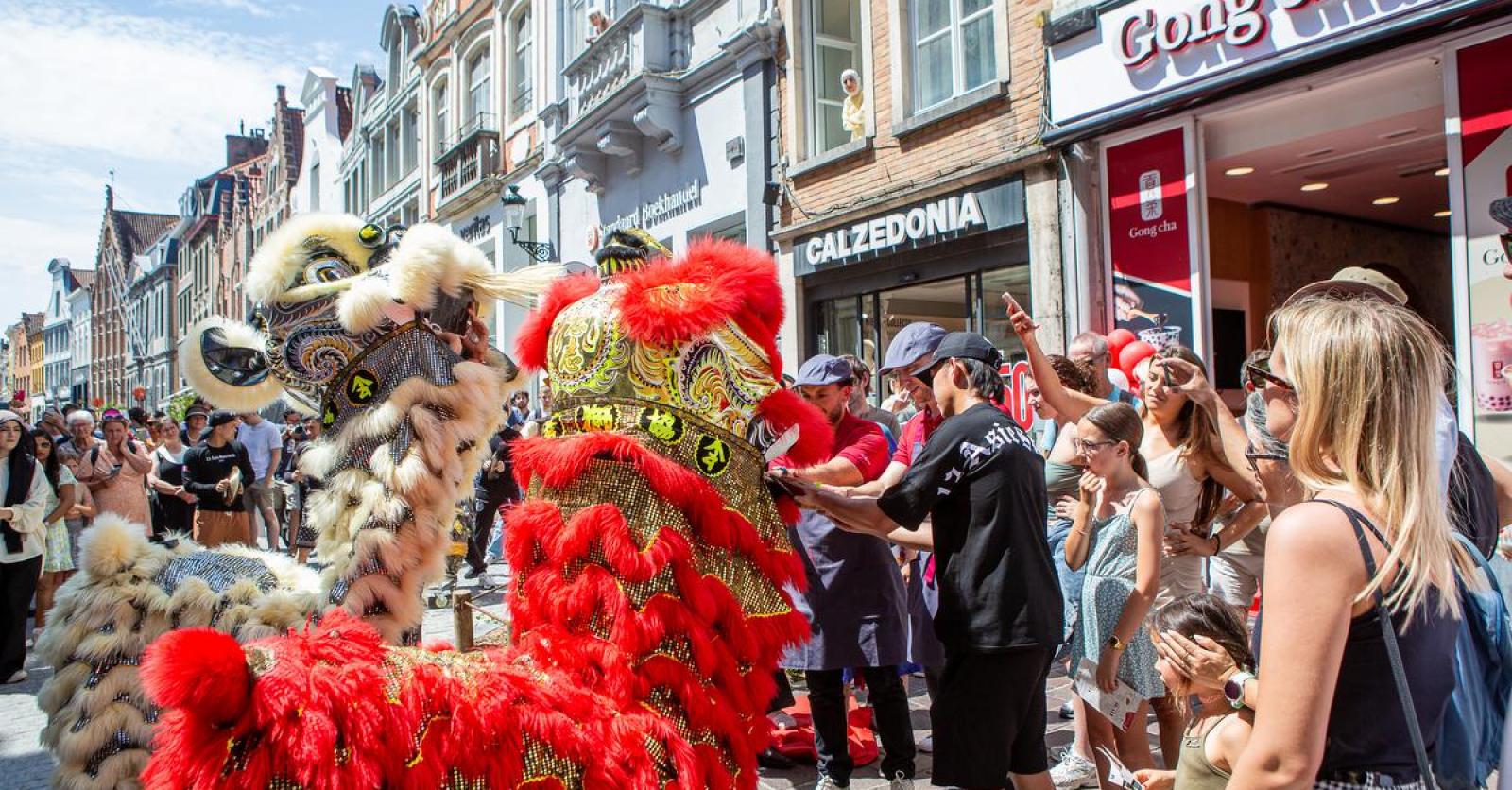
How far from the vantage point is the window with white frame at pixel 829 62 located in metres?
11.5

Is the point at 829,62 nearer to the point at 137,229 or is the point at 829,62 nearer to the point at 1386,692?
the point at 1386,692

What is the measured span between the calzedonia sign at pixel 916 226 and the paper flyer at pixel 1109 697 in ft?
20.2

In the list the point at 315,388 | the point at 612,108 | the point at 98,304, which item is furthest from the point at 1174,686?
the point at 98,304

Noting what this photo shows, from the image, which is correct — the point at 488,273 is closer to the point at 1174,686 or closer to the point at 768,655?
the point at 768,655

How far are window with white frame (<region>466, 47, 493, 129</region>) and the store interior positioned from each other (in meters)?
14.9

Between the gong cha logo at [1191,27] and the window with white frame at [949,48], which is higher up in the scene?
the window with white frame at [949,48]

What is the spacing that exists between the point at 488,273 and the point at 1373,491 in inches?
82.8

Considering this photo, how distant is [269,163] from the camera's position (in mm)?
40219

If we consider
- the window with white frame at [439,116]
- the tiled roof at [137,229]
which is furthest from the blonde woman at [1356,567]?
the tiled roof at [137,229]

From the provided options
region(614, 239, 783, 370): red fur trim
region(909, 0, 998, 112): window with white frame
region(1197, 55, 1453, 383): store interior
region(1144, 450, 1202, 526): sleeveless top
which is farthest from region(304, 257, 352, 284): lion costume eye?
region(909, 0, 998, 112): window with white frame

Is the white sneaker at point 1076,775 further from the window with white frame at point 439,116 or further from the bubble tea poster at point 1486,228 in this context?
the window with white frame at point 439,116

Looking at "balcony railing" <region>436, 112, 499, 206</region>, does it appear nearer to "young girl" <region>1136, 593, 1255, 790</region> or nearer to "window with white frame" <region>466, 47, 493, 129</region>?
"window with white frame" <region>466, 47, 493, 129</region>

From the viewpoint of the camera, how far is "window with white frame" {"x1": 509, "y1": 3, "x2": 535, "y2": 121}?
18.5 metres

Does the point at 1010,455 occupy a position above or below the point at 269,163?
below
